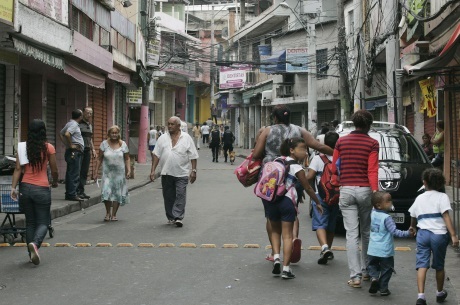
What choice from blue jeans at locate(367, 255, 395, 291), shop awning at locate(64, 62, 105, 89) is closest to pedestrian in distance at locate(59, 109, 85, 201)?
shop awning at locate(64, 62, 105, 89)

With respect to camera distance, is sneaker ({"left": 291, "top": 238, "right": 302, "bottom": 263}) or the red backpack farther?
the red backpack

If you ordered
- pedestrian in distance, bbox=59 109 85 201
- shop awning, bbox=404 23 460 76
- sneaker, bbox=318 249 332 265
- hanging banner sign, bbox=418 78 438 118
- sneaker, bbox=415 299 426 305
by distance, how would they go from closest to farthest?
sneaker, bbox=415 299 426 305
sneaker, bbox=318 249 332 265
shop awning, bbox=404 23 460 76
pedestrian in distance, bbox=59 109 85 201
hanging banner sign, bbox=418 78 438 118

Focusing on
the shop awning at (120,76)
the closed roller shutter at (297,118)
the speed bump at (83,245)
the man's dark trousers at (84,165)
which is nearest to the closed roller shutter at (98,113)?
the shop awning at (120,76)

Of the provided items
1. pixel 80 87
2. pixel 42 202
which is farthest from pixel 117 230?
pixel 80 87

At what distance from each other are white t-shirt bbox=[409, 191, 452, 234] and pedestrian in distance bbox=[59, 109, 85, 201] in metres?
10.1

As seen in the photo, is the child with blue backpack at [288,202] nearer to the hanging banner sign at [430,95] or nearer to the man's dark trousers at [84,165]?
the man's dark trousers at [84,165]

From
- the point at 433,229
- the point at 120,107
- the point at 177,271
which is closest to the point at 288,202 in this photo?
the point at 177,271

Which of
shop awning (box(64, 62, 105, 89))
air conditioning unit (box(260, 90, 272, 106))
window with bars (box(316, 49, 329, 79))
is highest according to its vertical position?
window with bars (box(316, 49, 329, 79))

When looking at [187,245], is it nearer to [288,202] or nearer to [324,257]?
[324,257]

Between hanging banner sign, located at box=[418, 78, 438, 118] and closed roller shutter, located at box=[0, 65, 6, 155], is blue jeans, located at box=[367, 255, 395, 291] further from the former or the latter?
hanging banner sign, located at box=[418, 78, 438, 118]

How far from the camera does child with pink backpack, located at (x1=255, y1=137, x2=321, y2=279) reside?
8648 millimetres

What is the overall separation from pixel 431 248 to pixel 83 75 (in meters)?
14.9

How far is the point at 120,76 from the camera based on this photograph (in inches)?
1085

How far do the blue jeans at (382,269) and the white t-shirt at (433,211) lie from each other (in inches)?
20.7
